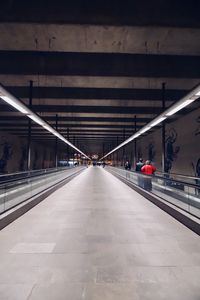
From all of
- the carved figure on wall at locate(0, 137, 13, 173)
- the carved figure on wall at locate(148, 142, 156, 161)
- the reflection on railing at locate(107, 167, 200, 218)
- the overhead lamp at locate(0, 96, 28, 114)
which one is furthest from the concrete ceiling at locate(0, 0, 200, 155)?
the carved figure on wall at locate(0, 137, 13, 173)

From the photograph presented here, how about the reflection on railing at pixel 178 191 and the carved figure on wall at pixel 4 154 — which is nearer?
the reflection on railing at pixel 178 191

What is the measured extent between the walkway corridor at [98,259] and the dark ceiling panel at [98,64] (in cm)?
488

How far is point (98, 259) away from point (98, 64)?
20.8ft

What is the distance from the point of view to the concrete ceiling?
5145mm

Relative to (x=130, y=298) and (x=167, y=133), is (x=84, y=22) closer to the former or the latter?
(x=130, y=298)

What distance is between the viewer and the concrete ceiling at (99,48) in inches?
203

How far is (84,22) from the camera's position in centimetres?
524

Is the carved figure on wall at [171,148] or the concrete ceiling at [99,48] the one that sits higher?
the concrete ceiling at [99,48]

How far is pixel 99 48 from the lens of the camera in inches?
278

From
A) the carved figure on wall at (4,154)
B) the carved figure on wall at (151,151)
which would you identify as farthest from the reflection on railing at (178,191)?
the carved figure on wall at (4,154)

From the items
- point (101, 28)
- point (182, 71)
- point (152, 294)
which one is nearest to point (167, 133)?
point (182, 71)

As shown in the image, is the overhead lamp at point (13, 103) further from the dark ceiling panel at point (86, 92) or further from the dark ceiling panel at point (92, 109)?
the dark ceiling panel at point (92, 109)

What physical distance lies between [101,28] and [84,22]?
2.86 feet

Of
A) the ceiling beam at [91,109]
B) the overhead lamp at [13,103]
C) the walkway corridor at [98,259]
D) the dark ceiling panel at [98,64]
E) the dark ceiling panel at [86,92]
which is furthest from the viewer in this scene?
the ceiling beam at [91,109]
